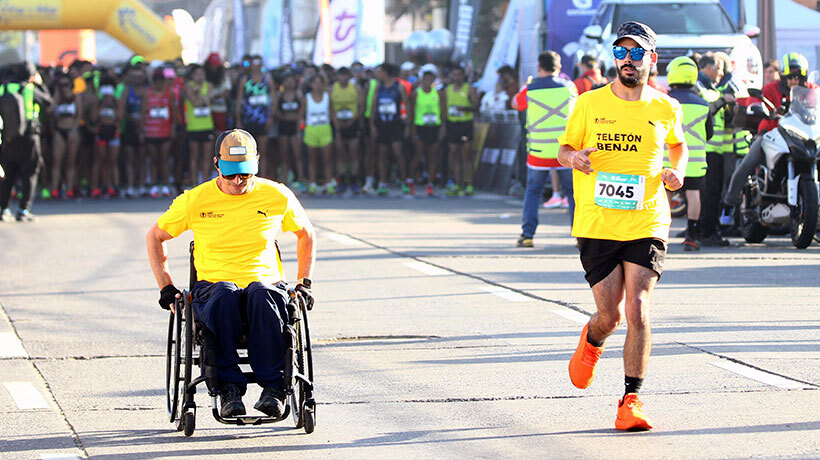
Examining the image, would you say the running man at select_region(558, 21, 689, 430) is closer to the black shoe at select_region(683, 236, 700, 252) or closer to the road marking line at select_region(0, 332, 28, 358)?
the road marking line at select_region(0, 332, 28, 358)

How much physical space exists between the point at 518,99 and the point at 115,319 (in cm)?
773

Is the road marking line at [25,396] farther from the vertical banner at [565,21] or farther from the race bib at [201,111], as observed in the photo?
the vertical banner at [565,21]

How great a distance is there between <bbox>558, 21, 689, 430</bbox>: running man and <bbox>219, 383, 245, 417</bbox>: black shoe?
170 cm

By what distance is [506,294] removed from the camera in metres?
11.4

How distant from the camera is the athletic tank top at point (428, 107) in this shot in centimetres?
2305

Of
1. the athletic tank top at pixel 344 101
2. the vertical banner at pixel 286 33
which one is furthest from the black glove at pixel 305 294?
the vertical banner at pixel 286 33

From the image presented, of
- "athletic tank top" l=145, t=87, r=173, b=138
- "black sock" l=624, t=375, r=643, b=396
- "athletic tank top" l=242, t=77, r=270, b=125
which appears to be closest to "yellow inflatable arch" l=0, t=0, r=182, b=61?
"athletic tank top" l=145, t=87, r=173, b=138

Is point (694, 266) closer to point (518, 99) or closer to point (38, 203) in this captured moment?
point (518, 99)

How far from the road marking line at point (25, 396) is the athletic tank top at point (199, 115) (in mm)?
15427

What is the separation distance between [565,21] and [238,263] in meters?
17.9

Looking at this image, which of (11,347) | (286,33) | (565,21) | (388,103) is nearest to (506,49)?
(565,21)

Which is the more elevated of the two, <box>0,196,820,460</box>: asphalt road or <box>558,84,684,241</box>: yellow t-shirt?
<box>558,84,684,241</box>: yellow t-shirt

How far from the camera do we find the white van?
829 inches

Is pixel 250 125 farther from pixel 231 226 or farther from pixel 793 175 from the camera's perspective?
pixel 231 226
